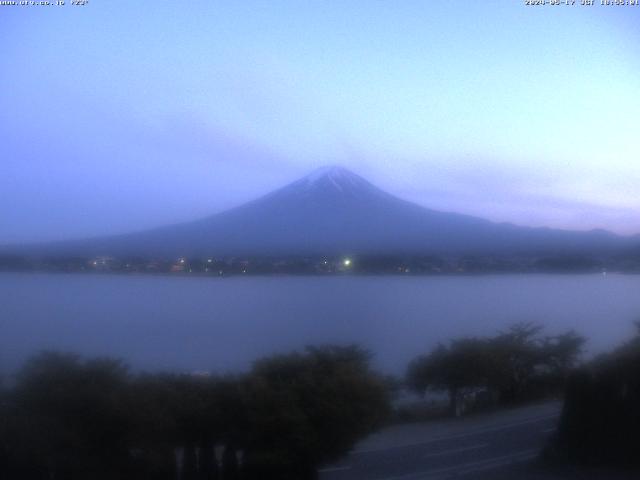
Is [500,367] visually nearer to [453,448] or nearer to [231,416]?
[453,448]

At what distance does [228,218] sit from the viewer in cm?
777

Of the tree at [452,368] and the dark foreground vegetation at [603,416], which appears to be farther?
the tree at [452,368]

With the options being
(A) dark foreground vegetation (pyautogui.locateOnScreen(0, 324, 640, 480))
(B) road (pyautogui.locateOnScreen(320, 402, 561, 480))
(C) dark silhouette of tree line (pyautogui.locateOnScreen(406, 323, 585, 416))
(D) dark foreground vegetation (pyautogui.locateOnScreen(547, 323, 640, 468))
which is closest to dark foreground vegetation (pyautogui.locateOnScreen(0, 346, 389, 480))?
(A) dark foreground vegetation (pyautogui.locateOnScreen(0, 324, 640, 480))

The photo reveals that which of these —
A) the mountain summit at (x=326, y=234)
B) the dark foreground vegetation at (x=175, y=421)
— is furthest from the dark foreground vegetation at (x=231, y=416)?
the mountain summit at (x=326, y=234)

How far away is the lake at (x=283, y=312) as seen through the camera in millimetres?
6500

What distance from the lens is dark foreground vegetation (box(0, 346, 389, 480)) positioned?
571cm

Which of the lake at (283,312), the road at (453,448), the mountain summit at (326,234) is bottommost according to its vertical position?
the road at (453,448)

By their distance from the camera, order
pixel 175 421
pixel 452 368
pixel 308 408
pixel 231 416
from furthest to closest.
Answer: pixel 452 368, pixel 308 408, pixel 231 416, pixel 175 421

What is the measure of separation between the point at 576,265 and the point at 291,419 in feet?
11.4

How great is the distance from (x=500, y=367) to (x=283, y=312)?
2.09m

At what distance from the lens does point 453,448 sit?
20.7 feet

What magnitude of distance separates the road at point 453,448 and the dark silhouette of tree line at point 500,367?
24 cm

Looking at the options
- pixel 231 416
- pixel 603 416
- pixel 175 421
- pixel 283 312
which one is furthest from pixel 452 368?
pixel 175 421

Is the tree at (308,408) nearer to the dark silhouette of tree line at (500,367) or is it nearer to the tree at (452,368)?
the tree at (452,368)
